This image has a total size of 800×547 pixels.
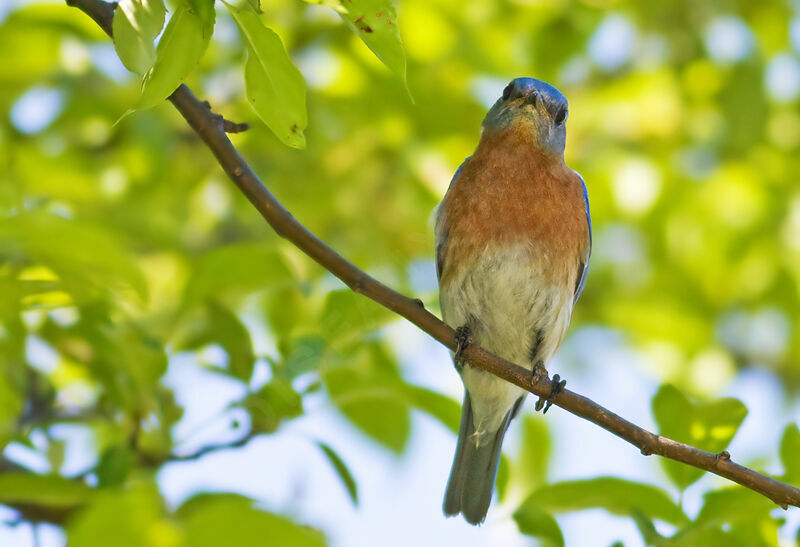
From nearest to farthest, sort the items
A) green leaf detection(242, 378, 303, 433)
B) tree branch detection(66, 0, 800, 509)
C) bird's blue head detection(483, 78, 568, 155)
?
tree branch detection(66, 0, 800, 509) < green leaf detection(242, 378, 303, 433) < bird's blue head detection(483, 78, 568, 155)

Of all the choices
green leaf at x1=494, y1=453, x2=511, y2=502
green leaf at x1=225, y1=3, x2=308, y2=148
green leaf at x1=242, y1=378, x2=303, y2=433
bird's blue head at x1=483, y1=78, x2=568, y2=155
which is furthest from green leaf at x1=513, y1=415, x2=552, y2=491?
green leaf at x1=225, y1=3, x2=308, y2=148

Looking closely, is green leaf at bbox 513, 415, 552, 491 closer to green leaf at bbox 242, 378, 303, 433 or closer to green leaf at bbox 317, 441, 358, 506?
green leaf at bbox 317, 441, 358, 506

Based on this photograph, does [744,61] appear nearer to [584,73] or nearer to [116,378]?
[584,73]

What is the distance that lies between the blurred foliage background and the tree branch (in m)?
0.32

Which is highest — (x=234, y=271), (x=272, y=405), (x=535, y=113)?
(x=535, y=113)

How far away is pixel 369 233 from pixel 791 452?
3.52 meters

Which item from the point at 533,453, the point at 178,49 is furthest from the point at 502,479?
the point at 178,49

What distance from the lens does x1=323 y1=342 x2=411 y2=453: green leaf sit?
14.1 ft

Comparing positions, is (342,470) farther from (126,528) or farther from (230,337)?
(126,528)

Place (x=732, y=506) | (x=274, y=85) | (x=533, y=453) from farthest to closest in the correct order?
(x=533, y=453) → (x=732, y=506) → (x=274, y=85)

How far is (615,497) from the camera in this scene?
12.4 feet

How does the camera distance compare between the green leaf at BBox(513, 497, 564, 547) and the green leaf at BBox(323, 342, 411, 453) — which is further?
the green leaf at BBox(323, 342, 411, 453)

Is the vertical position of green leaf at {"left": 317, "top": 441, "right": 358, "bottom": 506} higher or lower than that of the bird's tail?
lower

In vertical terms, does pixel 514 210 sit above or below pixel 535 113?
below
